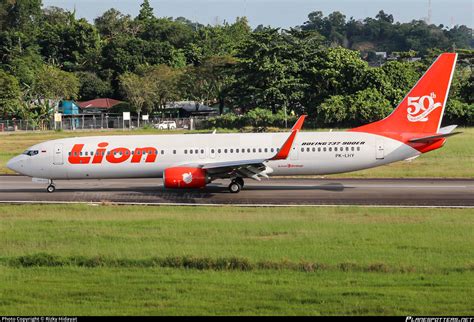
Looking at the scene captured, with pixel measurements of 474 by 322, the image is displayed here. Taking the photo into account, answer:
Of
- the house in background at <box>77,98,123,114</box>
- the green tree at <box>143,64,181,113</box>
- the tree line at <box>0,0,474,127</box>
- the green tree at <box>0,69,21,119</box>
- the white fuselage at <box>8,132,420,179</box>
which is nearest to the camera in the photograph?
the white fuselage at <box>8,132,420,179</box>

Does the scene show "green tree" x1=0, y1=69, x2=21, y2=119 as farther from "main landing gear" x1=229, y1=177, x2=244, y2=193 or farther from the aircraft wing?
"main landing gear" x1=229, y1=177, x2=244, y2=193

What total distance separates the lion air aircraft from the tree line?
4560 cm

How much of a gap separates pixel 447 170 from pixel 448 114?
42.4 meters

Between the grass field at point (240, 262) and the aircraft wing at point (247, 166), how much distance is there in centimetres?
536

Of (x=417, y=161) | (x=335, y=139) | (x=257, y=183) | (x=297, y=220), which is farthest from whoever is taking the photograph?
(x=417, y=161)

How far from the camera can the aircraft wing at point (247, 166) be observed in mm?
37625

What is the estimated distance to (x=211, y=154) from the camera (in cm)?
4044

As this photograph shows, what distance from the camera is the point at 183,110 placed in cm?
13475

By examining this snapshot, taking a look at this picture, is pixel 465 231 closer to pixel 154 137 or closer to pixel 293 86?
pixel 154 137

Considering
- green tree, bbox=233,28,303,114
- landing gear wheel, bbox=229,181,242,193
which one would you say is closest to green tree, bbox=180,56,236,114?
green tree, bbox=233,28,303,114

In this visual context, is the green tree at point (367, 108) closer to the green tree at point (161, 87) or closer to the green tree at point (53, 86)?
the green tree at point (161, 87)

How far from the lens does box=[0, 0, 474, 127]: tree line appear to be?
9275 centimetres

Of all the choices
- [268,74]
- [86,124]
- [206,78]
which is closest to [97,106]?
[86,124]

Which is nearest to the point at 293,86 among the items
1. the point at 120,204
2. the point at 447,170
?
the point at 447,170
